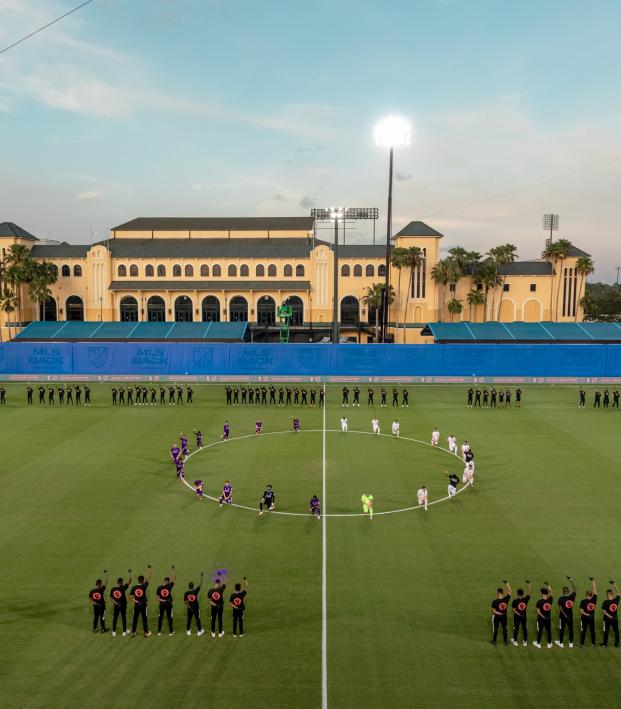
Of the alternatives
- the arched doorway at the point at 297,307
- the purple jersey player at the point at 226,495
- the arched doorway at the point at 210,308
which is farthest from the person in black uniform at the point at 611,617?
the arched doorway at the point at 210,308

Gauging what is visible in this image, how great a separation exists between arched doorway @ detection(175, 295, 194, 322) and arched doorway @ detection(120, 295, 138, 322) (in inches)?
222

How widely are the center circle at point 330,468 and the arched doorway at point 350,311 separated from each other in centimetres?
4507

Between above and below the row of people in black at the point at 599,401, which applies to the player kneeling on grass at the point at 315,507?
below

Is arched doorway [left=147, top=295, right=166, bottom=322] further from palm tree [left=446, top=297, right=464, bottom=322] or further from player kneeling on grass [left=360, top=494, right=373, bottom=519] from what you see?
player kneeling on grass [left=360, top=494, right=373, bottom=519]

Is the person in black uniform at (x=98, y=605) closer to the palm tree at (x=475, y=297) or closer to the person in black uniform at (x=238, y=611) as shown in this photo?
the person in black uniform at (x=238, y=611)

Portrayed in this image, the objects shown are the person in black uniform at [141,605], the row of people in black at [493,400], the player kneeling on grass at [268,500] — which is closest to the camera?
the person in black uniform at [141,605]

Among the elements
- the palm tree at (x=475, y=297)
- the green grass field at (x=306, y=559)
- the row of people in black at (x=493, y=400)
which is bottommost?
the green grass field at (x=306, y=559)

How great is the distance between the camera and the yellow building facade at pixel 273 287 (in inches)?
3017

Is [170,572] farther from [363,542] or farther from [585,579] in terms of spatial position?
[585,579]

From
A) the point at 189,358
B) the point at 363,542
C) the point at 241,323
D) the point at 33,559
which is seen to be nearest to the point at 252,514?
the point at 363,542

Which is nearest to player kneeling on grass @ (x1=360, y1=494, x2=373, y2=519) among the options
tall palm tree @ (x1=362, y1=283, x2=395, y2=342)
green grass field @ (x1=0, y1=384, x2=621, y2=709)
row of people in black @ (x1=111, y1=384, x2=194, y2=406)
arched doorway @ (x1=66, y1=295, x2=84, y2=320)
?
green grass field @ (x1=0, y1=384, x2=621, y2=709)

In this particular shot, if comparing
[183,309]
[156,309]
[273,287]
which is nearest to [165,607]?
[273,287]

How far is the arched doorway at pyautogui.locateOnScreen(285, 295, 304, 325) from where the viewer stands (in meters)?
A: 78.0

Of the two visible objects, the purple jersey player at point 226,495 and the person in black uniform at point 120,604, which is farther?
the purple jersey player at point 226,495
